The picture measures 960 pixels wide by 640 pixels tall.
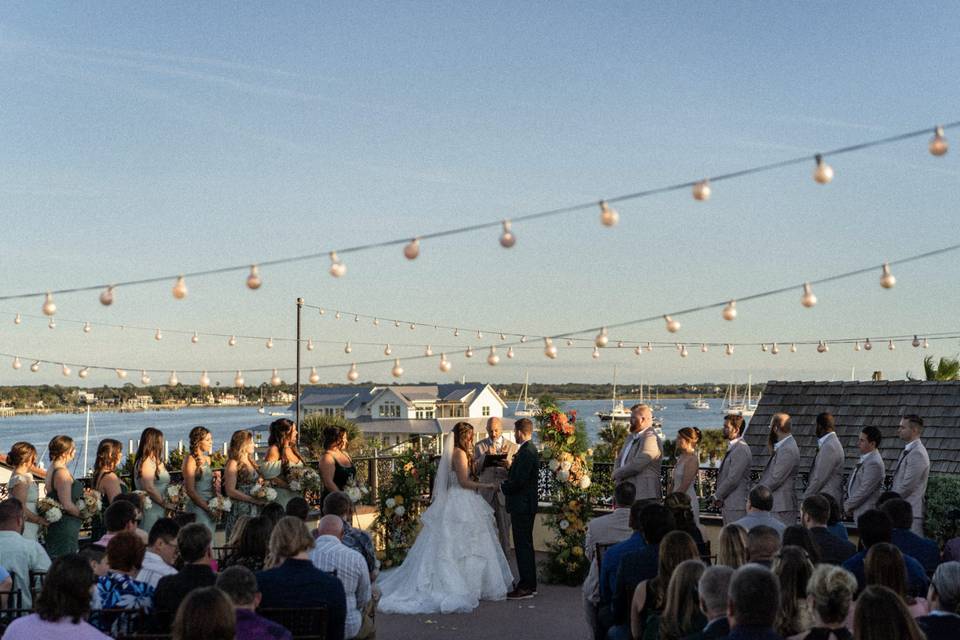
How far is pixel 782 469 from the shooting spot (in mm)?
8953

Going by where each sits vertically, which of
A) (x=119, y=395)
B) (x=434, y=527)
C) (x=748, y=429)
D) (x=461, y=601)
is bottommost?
(x=461, y=601)

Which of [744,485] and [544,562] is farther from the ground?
[744,485]

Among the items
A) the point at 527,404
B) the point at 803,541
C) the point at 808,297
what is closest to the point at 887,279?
the point at 808,297

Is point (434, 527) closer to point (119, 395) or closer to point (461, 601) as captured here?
point (461, 601)

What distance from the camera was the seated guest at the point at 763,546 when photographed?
16.6 feet

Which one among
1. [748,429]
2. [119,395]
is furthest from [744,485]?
[119,395]

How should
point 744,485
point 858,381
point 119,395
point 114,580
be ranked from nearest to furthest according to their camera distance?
point 114,580 < point 744,485 < point 858,381 < point 119,395

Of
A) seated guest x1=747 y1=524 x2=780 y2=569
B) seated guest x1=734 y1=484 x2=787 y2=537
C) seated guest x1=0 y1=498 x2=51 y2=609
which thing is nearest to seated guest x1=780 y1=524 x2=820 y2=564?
seated guest x1=747 y1=524 x2=780 y2=569

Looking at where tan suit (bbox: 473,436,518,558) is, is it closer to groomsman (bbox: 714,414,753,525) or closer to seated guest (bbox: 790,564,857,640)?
groomsman (bbox: 714,414,753,525)

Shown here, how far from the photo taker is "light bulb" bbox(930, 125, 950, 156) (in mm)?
6137

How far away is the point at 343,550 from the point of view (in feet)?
19.2

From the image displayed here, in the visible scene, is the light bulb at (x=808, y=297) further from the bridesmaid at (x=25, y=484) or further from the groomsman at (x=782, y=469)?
the bridesmaid at (x=25, y=484)

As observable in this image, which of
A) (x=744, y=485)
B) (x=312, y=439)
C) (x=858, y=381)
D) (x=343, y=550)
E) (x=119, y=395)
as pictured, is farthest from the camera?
(x=312, y=439)

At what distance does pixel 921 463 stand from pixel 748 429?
515 cm
